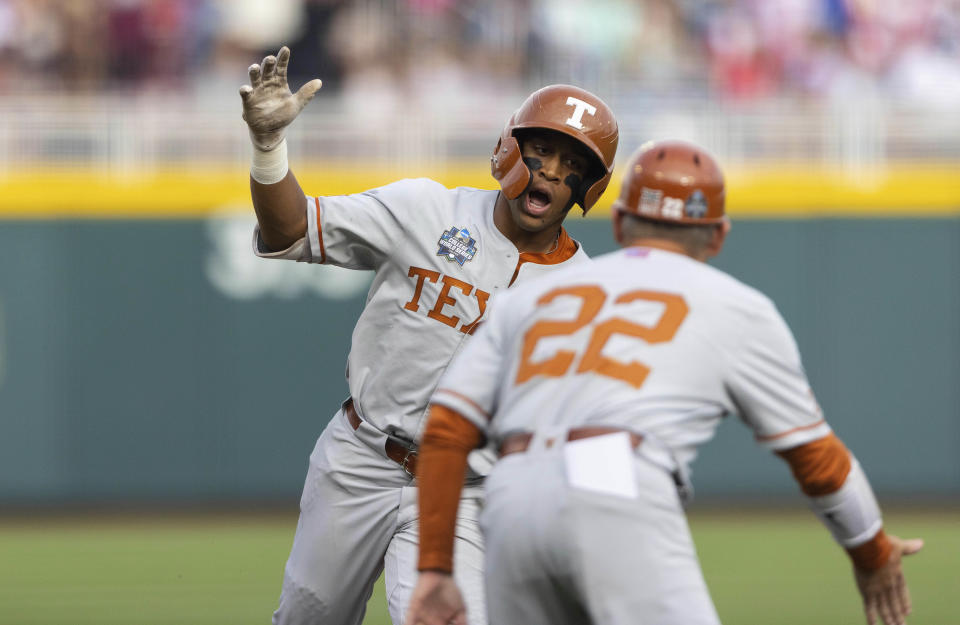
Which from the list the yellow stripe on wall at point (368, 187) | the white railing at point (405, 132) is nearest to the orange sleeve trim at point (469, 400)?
the yellow stripe on wall at point (368, 187)

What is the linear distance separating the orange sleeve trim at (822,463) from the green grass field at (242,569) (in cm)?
421

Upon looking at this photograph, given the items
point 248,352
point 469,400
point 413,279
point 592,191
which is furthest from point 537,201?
point 248,352

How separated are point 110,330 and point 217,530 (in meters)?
1.98

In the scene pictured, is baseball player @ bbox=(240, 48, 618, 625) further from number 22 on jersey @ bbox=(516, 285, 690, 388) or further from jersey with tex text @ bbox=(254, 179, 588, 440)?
number 22 on jersey @ bbox=(516, 285, 690, 388)

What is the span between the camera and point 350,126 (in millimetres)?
12617

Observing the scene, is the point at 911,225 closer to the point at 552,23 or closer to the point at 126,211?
the point at 552,23

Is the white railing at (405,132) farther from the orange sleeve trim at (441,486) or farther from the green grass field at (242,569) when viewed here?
the orange sleeve trim at (441,486)

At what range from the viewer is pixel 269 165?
16.6 feet

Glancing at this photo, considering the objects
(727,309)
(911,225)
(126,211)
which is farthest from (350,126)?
(727,309)

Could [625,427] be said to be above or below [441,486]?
above

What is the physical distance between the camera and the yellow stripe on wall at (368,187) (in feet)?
41.1

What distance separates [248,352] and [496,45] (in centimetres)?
348

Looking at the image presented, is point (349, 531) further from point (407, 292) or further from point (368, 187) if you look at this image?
point (368, 187)

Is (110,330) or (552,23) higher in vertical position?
(552,23)
